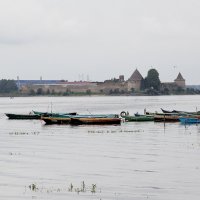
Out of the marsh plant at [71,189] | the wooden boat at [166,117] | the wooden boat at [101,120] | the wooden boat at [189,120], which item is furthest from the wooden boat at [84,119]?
the marsh plant at [71,189]

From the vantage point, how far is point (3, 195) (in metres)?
28.5

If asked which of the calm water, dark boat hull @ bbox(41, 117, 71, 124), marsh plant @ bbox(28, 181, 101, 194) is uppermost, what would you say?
dark boat hull @ bbox(41, 117, 71, 124)

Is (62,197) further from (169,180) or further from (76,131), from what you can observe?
(76,131)

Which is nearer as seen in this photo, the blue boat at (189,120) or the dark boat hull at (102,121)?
the dark boat hull at (102,121)

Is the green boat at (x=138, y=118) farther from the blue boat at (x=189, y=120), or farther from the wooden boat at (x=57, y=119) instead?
the wooden boat at (x=57, y=119)

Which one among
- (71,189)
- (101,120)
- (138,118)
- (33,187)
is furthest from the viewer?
(138,118)

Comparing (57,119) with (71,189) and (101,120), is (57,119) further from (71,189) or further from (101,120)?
(71,189)

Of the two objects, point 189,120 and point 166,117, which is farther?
point 166,117

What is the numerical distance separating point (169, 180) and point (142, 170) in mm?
3888

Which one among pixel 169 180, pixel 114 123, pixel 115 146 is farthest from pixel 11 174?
pixel 114 123

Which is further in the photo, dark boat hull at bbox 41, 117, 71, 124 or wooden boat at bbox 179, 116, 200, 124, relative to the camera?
dark boat hull at bbox 41, 117, 71, 124

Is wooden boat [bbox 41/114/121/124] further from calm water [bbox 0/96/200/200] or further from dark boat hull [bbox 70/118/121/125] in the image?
calm water [bbox 0/96/200/200]

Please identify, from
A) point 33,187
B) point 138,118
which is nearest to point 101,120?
point 138,118

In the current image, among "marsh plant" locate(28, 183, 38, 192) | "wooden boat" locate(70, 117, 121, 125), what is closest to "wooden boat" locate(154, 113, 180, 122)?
"wooden boat" locate(70, 117, 121, 125)
